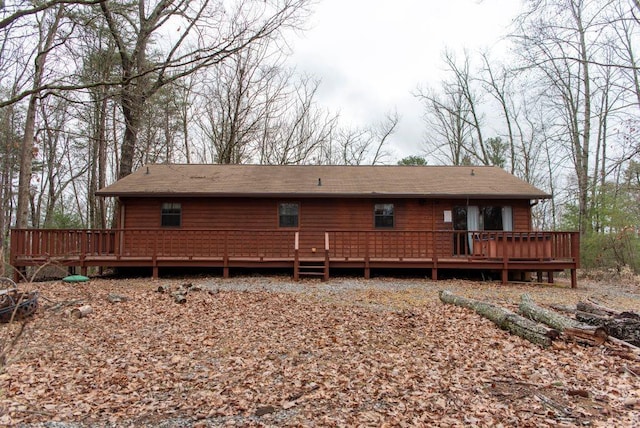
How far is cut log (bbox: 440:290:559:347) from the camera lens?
Answer: 5.07 meters

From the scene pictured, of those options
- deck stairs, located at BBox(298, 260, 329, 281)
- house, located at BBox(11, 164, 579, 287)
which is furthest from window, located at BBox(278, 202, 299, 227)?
deck stairs, located at BBox(298, 260, 329, 281)

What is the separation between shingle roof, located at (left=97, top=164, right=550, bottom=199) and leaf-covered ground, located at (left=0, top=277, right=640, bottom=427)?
537 centimetres

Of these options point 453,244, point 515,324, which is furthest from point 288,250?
point 515,324

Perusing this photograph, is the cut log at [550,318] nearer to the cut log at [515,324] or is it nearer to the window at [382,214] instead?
Result: the cut log at [515,324]

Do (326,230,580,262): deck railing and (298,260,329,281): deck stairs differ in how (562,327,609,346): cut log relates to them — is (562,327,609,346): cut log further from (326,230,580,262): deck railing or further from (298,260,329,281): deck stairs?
(298,260,329,281): deck stairs

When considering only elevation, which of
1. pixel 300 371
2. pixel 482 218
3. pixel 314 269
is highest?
A: pixel 482 218

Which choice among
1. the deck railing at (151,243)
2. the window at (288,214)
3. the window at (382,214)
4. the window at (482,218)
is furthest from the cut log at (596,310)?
the window at (288,214)

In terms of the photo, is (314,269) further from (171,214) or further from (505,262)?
(505,262)

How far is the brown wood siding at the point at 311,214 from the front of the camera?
12.4 meters

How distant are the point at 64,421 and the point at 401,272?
10317 mm

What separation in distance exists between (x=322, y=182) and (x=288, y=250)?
2.70 meters

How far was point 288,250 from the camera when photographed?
1212 cm

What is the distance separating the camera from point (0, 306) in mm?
6008

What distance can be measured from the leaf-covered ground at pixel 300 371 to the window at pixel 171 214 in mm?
5455
